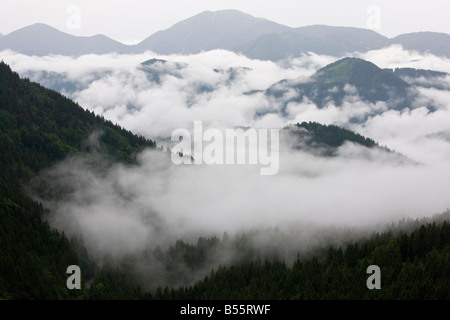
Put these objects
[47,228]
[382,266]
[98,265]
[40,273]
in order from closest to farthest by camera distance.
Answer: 1. [40,273]
2. [382,266]
3. [47,228]
4. [98,265]

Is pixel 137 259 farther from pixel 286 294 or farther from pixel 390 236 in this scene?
pixel 390 236

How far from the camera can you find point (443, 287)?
111875 mm

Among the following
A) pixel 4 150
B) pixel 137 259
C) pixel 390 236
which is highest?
pixel 4 150

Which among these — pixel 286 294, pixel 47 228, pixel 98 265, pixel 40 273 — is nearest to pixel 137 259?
pixel 98 265

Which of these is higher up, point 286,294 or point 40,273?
point 40,273
